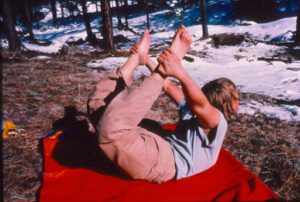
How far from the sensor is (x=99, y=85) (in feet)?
11.0

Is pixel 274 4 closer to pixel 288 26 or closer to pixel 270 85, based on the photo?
pixel 288 26

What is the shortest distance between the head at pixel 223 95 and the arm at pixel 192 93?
257mm

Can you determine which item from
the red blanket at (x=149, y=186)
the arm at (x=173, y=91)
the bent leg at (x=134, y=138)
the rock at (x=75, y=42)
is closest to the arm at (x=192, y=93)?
the bent leg at (x=134, y=138)

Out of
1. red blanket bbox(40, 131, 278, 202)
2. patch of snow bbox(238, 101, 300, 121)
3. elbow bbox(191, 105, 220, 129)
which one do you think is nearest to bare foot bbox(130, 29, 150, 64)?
elbow bbox(191, 105, 220, 129)

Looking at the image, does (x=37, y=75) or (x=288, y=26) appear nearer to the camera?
(x=37, y=75)

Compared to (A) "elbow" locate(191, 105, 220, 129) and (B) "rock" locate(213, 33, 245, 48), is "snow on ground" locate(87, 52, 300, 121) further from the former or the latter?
(B) "rock" locate(213, 33, 245, 48)

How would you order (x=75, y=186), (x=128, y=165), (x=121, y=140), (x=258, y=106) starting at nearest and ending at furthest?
(x=121, y=140) → (x=128, y=165) → (x=75, y=186) → (x=258, y=106)

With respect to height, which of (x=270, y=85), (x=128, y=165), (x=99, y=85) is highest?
(x=99, y=85)

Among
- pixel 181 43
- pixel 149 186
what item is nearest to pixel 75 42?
pixel 181 43

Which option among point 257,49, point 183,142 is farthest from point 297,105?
point 257,49

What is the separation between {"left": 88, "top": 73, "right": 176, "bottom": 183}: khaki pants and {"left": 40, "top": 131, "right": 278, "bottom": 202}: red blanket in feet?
0.44

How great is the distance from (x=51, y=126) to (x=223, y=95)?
2.39 meters

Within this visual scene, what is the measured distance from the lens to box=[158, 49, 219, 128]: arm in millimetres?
2598

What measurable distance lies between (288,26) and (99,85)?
49.2 ft
